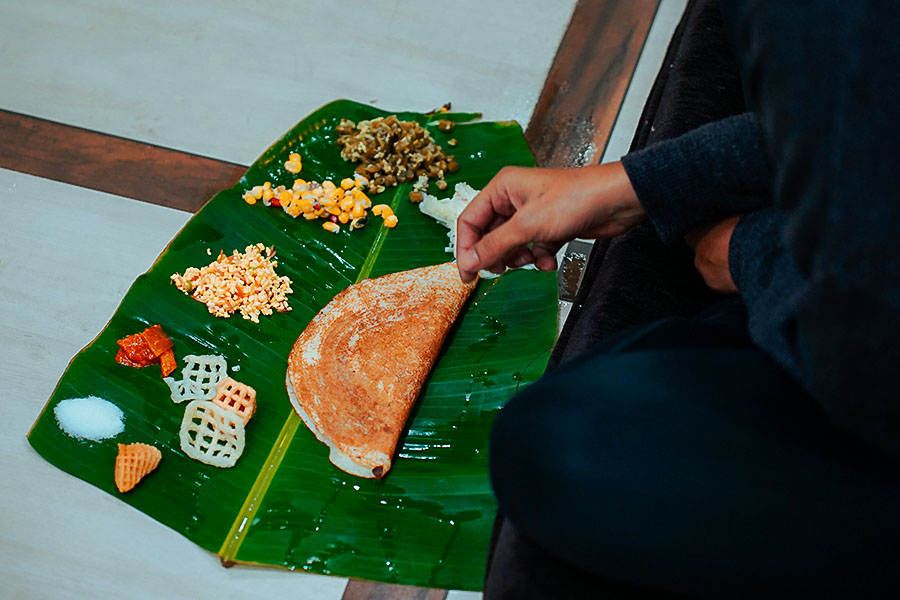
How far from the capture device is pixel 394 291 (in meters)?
1.51

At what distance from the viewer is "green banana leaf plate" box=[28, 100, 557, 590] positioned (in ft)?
4.18

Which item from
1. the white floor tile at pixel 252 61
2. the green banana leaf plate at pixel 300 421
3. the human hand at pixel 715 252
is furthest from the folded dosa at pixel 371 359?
the white floor tile at pixel 252 61

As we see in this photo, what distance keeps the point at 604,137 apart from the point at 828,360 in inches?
43.8

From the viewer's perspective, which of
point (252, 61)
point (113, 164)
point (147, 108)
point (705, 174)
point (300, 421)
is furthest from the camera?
point (252, 61)

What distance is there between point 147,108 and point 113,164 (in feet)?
0.65

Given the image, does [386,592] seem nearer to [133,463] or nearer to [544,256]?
[133,463]

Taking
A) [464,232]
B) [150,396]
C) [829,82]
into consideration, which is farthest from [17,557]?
[829,82]

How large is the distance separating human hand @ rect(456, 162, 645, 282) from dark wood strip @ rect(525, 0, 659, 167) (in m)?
0.60

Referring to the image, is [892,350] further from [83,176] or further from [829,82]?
[83,176]

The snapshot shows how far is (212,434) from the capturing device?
1360 millimetres

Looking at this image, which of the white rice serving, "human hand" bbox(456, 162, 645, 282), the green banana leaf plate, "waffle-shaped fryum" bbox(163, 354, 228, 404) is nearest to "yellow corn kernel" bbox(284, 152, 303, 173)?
the green banana leaf plate

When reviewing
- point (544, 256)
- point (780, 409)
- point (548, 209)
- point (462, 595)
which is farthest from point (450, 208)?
point (780, 409)

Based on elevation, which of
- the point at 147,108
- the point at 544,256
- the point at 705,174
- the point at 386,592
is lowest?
the point at 386,592

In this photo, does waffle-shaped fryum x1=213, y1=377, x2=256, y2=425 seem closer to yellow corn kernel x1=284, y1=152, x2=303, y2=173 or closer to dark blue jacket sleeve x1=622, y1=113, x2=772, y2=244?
yellow corn kernel x1=284, y1=152, x2=303, y2=173
